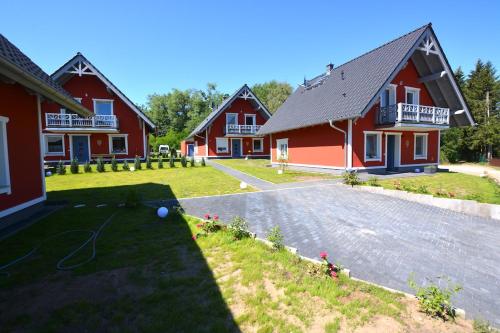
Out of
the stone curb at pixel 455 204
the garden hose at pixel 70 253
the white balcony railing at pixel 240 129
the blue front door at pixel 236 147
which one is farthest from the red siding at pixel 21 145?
the blue front door at pixel 236 147

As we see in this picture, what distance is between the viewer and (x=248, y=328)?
2.73 m

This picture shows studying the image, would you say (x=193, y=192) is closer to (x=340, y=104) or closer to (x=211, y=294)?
(x=211, y=294)

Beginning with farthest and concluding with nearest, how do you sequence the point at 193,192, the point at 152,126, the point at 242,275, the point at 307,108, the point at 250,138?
the point at 250,138 < the point at 152,126 < the point at 307,108 < the point at 193,192 < the point at 242,275

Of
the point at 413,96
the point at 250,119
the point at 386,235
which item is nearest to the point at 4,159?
the point at 386,235

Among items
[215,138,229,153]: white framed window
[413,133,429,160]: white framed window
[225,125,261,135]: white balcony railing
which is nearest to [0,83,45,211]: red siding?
[413,133,429,160]: white framed window

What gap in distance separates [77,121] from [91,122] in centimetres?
105

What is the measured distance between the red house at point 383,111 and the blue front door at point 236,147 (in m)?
11.5

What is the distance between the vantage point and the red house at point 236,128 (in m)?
29.8

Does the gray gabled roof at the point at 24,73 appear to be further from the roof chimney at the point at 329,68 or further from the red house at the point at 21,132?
the roof chimney at the point at 329,68

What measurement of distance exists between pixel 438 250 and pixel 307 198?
442cm

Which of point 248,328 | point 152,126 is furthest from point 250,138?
point 248,328

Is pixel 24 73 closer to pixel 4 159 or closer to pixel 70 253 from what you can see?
pixel 4 159

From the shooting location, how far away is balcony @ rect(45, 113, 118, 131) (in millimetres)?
21109

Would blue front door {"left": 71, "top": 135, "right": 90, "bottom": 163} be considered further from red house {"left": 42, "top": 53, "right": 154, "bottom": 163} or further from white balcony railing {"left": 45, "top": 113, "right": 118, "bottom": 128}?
white balcony railing {"left": 45, "top": 113, "right": 118, "bottom": 128}
